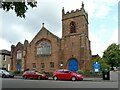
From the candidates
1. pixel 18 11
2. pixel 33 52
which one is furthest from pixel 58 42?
pixel 18 11

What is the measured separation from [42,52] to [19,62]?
670 centimetres

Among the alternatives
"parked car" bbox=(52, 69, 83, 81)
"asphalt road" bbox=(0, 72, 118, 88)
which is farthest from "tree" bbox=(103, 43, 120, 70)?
"asphalt road" bbox=(0, 72, 118, 88)

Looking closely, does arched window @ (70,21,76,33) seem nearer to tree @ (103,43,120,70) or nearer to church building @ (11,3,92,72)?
church building @ (11,3,92,72)

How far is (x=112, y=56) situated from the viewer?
63250mm

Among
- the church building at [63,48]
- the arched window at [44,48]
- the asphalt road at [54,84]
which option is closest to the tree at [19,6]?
the asphalt road at [54,84]

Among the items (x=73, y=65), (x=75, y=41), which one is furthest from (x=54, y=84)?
(x=75, y=41)

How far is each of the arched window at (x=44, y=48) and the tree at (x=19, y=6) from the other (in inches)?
1457

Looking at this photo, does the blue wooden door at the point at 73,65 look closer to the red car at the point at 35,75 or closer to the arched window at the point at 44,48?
the arched window at the point at 44,48

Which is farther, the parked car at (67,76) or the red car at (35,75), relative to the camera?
the red car at (35,75)

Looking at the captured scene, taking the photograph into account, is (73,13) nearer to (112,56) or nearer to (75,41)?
(75,41)

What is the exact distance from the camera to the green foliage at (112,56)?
203 feet

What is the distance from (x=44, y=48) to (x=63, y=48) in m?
4.74

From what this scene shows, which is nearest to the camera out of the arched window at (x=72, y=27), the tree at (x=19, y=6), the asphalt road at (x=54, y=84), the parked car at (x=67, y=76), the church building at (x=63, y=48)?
the tree at (x=19, y=6)

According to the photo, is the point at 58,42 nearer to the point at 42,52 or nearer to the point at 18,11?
the point at 42,52
